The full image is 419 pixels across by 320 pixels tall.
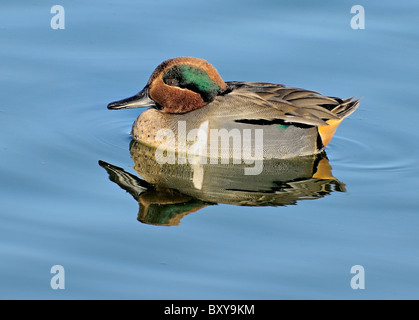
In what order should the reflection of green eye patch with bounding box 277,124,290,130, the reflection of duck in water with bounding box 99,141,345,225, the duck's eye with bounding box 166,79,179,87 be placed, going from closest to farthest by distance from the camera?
the reflection of duck in water with bounding box 99,141,345,225 < the reflection of green eye patch with bounding box 277,124,290,130 < the duck's eye with bounding box 166,79,179,87

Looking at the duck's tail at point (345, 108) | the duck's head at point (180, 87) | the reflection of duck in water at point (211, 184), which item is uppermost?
the duck's head at point (180, 87)

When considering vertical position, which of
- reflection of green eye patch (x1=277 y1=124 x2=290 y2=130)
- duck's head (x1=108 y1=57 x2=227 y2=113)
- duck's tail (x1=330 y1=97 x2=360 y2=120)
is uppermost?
duck's head (x1=108 y1=57 x2=227 y2=113)

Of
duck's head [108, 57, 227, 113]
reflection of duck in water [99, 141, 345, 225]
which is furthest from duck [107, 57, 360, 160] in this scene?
reflection of duck in water [99, 141, 345, 225]

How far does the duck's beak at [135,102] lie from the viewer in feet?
32.1

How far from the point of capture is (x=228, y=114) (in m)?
9.40

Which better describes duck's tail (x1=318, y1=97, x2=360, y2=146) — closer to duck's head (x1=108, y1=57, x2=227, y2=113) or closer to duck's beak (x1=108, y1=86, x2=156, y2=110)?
duck's head (x1=108, y1=57, x2=227, y2=113)

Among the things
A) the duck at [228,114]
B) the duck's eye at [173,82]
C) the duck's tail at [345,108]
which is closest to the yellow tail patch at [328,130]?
the duck at [228,114]

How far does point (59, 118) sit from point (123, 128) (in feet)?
2.59

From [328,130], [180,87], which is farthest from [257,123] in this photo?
[180,87]

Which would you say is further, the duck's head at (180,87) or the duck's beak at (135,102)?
the duck's beak at (135,102)

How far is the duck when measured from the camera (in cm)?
943

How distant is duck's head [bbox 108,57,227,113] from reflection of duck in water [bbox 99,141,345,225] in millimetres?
576

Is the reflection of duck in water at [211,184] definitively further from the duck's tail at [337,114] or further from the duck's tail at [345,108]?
the duck's tail at [345,108]

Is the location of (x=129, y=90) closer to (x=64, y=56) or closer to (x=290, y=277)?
(x=64, y=56)
